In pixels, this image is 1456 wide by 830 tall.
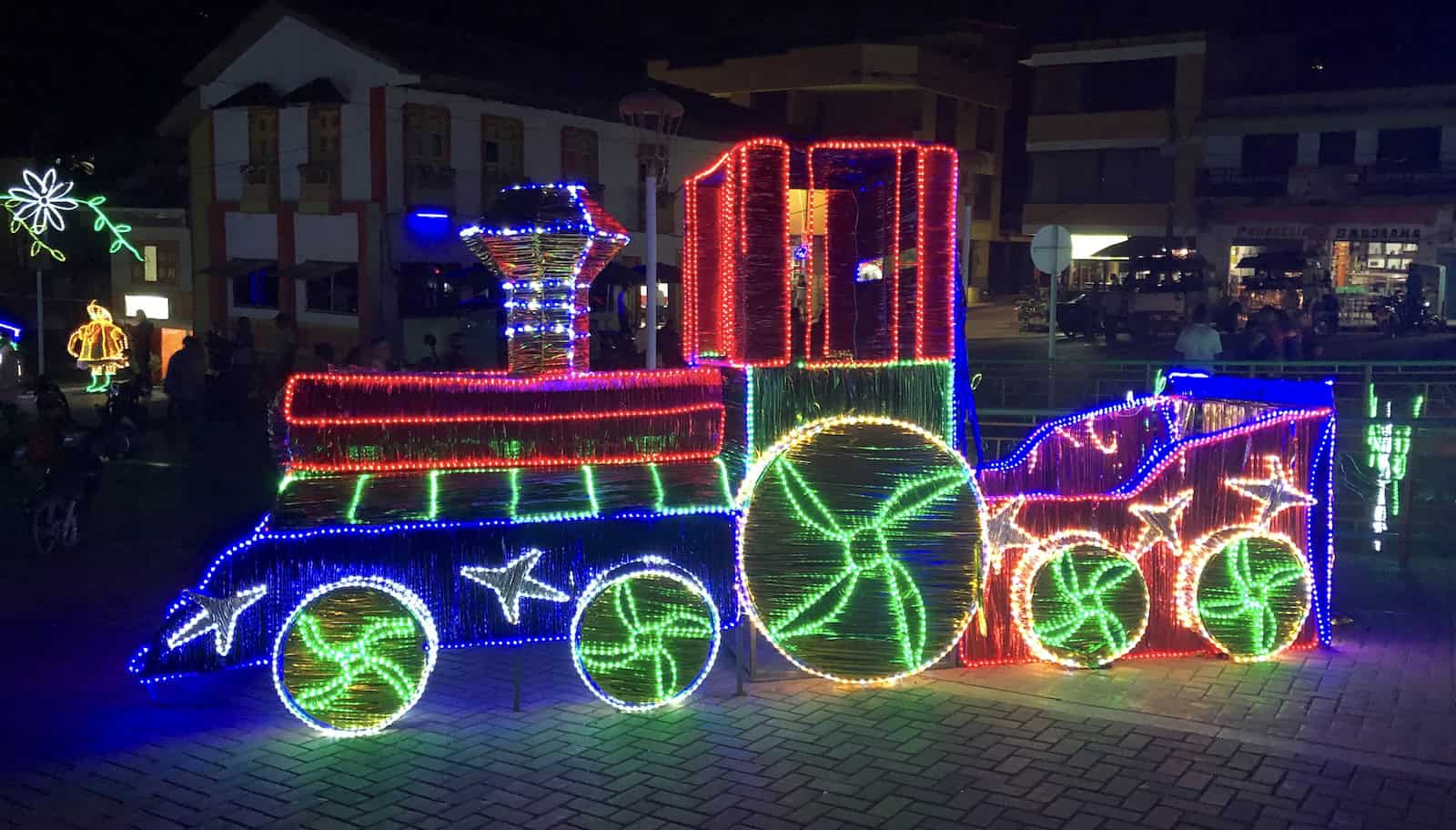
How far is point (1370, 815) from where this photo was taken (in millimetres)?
5355

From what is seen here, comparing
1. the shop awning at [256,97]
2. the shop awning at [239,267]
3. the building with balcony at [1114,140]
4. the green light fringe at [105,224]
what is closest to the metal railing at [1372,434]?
the green light fringe at [105,224]

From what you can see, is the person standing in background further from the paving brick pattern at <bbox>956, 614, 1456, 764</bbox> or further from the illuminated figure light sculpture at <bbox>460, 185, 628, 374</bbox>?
the paving brick pattern at <bbox>956, 614, 1456, 764</bbox>

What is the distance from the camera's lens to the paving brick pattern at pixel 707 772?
17.5ft

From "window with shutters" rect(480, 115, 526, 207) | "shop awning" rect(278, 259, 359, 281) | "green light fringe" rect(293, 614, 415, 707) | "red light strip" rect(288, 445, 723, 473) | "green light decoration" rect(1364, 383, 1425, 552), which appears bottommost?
"green light fringe" rect(293, 614, 415, 707)

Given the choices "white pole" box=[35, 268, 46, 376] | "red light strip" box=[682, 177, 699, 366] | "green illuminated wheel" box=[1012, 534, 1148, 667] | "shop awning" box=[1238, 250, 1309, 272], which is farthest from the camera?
"shop awning" box=[1238, 250, 1309, 272]

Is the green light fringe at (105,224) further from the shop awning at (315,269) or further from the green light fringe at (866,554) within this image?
the green light fringe at (866,554)

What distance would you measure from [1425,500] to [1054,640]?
21.0ft

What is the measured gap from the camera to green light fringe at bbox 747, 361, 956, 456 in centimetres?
688

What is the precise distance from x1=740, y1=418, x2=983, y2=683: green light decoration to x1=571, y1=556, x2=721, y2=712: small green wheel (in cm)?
33

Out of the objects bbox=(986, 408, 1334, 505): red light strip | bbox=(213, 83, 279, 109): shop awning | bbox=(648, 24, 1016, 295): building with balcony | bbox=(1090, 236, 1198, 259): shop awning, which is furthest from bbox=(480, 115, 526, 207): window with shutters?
bbox=(986, 408, 1334, 505): red light strip

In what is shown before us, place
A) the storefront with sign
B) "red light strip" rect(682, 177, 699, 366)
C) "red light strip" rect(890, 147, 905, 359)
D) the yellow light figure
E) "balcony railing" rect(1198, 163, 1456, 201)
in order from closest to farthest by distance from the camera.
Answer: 1. "red light strip" rect(890, 147, 905, 359)
2. "red light strip" rect(682, 177, 699, 366)
3. the yellow light figure
4. the storefront with sign
5. "balcony railing" rect(1198, 163, 1456, 201)

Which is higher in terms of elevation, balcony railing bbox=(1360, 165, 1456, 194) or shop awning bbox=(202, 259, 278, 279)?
balcony railing bbox=(1360, 165, 1456, 194)

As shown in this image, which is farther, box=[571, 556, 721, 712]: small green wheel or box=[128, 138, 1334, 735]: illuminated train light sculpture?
box=[571, 556, 721, 712]: small green wheel

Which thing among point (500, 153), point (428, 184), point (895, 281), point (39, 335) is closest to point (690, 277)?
point (895, 281)
